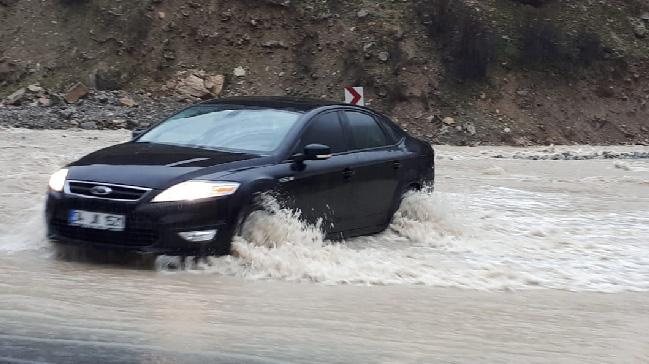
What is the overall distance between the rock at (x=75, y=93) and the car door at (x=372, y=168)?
18.6 meters

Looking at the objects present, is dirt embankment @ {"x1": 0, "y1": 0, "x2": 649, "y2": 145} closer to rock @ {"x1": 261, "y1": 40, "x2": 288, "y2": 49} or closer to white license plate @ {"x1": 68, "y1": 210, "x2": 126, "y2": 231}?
rock @ {"x1": 261, "y1": 40, "x2": 288, "y2": 49}

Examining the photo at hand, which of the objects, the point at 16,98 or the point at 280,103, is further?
the point at 16,98

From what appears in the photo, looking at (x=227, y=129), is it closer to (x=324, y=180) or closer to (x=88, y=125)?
(x=324, y=180)

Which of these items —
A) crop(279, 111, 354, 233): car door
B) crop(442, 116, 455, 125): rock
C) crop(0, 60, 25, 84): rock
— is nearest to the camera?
crop(279, 111, 354, 233): car door

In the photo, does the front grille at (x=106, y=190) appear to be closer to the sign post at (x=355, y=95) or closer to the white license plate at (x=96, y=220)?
the white license plate at (x=96, y=220)

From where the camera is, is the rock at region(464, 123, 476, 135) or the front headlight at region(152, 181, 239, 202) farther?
the rock at region(464, 123, 476, 135)

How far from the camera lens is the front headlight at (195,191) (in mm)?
6703

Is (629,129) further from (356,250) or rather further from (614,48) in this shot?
(356,250)

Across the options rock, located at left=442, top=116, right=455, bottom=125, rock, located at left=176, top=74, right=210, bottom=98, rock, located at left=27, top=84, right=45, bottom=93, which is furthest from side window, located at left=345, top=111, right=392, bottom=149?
rock, located at left=27, top=84, right=45, bottom=93

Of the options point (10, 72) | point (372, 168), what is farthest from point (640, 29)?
point (372, 168)

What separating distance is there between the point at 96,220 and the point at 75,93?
20651mm

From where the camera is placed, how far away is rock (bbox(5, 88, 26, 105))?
2647cm

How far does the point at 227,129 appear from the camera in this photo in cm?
814

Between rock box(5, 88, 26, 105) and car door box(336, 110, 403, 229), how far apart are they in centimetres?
1947
